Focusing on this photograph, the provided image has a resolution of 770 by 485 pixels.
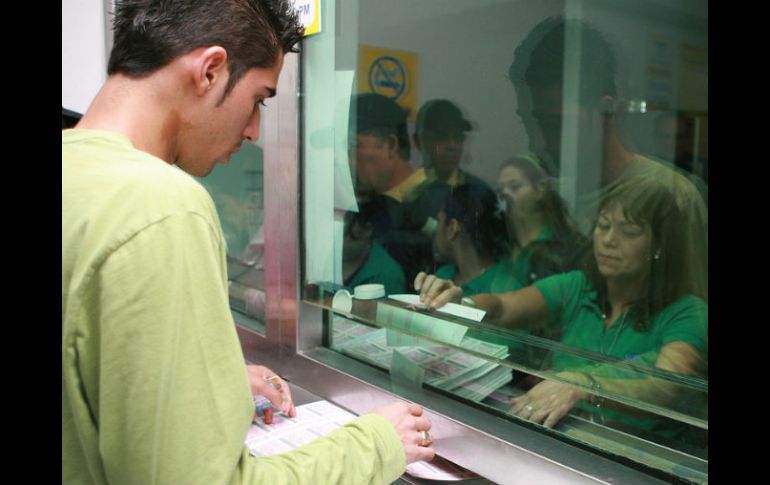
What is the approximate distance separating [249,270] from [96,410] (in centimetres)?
108

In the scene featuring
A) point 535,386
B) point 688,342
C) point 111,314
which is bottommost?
point 535,386

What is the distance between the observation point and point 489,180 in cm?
134

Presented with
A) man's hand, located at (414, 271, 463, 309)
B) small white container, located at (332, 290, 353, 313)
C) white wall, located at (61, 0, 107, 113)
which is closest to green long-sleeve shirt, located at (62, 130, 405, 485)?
man's hand, located at (414, 271, 463, 309)

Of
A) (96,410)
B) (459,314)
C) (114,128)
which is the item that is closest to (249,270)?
(459,314)

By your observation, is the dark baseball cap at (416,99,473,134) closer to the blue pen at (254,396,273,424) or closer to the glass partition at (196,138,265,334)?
the glass partition at (196,138,265,334)

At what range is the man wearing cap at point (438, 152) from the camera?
4.51 ft

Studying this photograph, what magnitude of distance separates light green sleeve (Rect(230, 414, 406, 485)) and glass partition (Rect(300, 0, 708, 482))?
0.35m

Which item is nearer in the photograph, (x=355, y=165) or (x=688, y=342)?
(x=688, y=342)

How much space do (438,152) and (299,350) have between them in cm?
56

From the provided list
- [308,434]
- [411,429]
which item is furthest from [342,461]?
[308,434]

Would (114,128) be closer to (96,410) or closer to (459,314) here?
(96,410)

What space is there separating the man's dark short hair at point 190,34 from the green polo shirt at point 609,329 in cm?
67

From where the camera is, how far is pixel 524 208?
1302mm

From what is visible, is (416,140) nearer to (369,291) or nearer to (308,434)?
(369,291)
